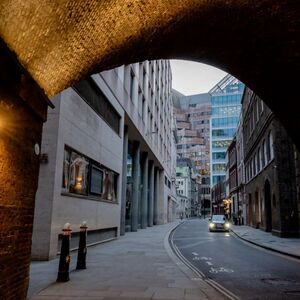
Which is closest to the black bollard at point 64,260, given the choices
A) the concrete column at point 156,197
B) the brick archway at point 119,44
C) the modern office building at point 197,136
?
the brick archway at point 119,44

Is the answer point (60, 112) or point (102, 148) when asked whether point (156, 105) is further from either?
point (60, 112)

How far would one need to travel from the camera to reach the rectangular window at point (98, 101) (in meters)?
16.0

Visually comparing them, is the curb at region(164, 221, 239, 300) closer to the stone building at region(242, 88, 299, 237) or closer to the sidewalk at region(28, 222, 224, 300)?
the sidewalk at region(28, 222, 224, 300)

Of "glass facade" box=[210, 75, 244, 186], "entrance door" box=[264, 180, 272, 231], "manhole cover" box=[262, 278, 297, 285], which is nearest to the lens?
"manhole cover" box=[262, 278, 297, 285]

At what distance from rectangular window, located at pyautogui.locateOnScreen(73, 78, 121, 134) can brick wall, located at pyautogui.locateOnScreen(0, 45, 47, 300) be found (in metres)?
8.36

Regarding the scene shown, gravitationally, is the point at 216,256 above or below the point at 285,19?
below

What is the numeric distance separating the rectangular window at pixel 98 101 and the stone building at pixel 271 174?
447 inches

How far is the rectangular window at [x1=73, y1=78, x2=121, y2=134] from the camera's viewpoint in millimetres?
15977

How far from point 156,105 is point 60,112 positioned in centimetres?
3208

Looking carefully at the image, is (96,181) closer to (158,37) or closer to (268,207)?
(158,37)

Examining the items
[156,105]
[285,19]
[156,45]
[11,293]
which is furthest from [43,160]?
[156,105]

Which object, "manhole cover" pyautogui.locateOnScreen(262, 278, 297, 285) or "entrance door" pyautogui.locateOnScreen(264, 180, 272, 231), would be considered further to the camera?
"entrance door" pyautogui.locateOnScreen(264, 180, 272, 231)

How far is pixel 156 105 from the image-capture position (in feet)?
147

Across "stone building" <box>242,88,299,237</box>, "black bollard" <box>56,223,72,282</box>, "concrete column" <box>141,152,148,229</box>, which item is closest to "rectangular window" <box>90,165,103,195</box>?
"black bollard" <box>56,223,72,282</box>
